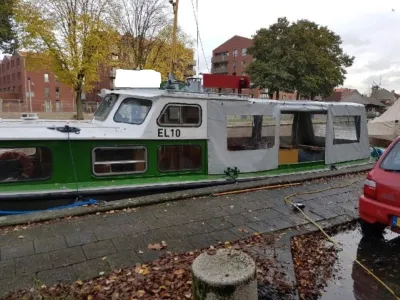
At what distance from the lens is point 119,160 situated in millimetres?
6594

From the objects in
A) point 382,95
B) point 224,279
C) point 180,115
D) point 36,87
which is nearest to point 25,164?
point 180,115

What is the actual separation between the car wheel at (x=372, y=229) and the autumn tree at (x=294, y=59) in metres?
29.8

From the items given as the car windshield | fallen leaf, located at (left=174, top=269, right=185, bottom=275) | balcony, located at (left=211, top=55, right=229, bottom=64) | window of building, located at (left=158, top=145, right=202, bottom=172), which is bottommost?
fallen leaf, located at (left=174, top=269, right=185, bottom=275)

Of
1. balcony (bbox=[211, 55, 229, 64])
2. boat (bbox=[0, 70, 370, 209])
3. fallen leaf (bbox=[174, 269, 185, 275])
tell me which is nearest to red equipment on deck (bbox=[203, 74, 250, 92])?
boat (bbox=[0, 70, 370, 209])

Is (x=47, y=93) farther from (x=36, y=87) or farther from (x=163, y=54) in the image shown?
(x=163, y=54)

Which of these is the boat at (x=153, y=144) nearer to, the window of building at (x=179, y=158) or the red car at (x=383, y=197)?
the window of building at (x=179, y=158)

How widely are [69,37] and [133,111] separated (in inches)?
705

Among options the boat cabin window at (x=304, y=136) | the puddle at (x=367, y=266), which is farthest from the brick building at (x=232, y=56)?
the puddle at (x=367, y=266)

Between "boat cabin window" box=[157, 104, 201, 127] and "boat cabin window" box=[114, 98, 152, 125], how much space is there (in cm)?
38

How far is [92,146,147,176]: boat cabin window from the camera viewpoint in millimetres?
6405

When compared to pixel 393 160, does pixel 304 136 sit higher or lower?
lower

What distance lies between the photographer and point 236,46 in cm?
6831

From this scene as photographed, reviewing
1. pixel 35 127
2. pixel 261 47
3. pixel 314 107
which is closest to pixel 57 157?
pixel 35 127

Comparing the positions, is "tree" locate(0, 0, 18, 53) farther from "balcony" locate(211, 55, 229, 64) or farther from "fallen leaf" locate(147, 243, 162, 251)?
"balcony" locate(211, 55, 229, 64)
